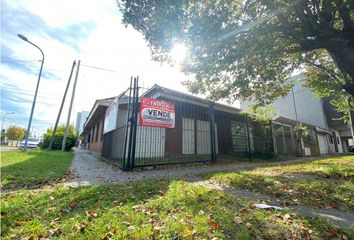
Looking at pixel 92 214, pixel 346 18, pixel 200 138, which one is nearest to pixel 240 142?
pixel 200 138

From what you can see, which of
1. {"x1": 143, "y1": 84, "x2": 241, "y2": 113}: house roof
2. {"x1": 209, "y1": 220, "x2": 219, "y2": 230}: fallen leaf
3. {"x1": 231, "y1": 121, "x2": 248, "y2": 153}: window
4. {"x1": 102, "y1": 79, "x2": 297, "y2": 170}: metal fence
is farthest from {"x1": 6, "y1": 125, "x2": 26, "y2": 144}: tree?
{"x1": 209, "y1": 220, "x2": 219, "y2": 230}: fallen leaf

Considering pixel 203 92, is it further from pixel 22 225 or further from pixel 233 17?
pixel 22 225

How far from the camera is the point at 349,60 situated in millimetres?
5469

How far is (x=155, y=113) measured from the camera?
25.4ft

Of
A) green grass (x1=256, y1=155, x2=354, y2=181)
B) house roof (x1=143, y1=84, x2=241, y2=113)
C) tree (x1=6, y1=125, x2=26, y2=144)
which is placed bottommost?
green grass (x1=256, y1=155, x2=354, y2=181)

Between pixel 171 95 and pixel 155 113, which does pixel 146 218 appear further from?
pixel 171 95

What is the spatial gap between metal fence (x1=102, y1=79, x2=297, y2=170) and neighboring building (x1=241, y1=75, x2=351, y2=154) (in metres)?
12.5

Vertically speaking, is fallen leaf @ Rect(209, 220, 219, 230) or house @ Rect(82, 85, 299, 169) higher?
house @ Rect(82, 85, 299, 169)

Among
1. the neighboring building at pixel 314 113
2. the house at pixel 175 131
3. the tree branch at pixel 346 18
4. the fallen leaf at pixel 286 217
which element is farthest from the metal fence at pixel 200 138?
the neighboring building at pixel 314 113

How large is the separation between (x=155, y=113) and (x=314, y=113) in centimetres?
2800

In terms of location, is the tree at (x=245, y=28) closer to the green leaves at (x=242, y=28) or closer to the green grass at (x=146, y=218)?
the green leaves at (x=242, y=28)

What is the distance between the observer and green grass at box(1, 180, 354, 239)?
2199 mm

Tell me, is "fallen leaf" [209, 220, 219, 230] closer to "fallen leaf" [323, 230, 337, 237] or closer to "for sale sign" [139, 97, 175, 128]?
"fallen leaf" [323, 230, 337, 237]

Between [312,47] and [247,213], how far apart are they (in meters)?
6.00
